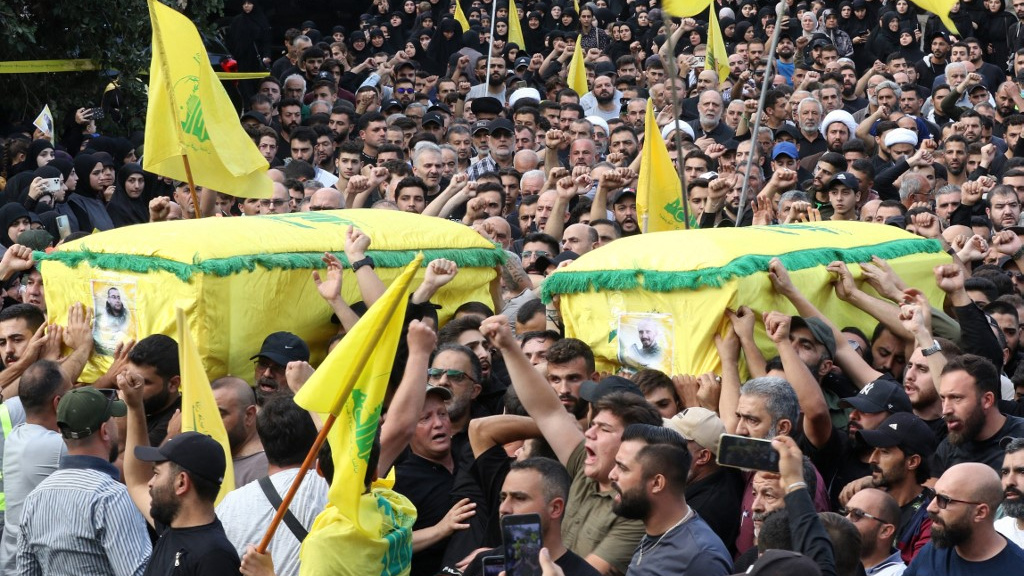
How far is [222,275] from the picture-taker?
667 centimetres

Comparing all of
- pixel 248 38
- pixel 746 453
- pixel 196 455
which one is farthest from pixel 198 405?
pixel 248 38

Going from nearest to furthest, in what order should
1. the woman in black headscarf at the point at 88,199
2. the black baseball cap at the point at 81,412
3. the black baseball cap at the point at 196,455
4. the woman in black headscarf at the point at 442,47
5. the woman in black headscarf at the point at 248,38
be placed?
the black baseball cap at the point at 196,455 → the black baseball cap at the point at 81,412 → the woman in black headscarf at the point at 88,199 → the woman in black headscarf at the point at 248,38 → the woman in black headscarf at the point at 442,47

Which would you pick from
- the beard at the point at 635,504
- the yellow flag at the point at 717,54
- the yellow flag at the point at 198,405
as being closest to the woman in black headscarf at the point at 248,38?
the yellow flag at the point at 717,54

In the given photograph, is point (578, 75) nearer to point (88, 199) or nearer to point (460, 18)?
point (460, 18)

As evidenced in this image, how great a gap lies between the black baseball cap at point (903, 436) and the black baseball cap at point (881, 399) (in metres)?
0.28

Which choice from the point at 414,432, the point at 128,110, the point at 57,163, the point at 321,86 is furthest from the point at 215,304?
the point at 321,86

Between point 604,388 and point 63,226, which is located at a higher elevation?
point 604,388

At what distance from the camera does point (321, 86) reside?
48.8ft

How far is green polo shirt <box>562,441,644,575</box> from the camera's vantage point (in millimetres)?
4988

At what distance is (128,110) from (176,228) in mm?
6011

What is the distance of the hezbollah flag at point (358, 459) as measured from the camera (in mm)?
4477

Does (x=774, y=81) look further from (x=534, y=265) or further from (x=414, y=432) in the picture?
(x=414, y=432)

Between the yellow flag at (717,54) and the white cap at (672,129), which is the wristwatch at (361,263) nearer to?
the white cap at (672,129)

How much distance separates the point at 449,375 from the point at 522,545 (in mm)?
2373
